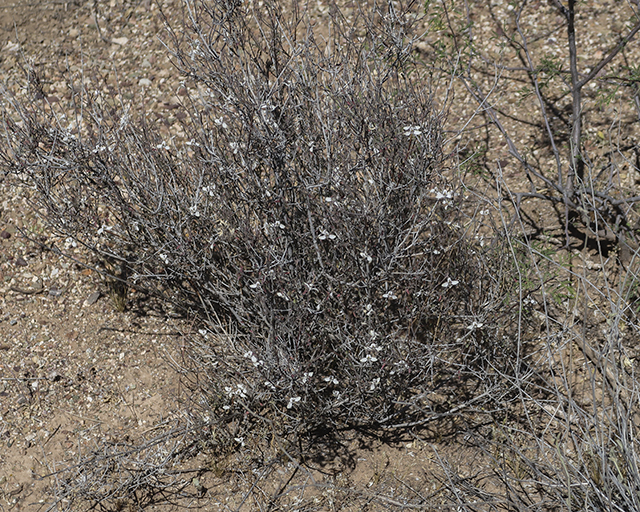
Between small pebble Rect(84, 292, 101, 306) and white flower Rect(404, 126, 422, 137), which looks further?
small pebble Rect(84, 292, 101, 306)

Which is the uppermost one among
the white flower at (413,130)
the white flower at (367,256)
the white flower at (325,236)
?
the white flower at (413,130)

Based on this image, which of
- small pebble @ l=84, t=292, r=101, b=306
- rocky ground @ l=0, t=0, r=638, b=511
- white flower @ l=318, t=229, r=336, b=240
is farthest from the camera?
small pebble @ l=84, t=292, r=101, b=306

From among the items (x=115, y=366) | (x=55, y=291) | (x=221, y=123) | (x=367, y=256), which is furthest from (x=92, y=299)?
(x=367, y=256)

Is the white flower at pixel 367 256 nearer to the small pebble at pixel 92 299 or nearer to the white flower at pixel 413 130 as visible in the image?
the white flower at pixel 413 130

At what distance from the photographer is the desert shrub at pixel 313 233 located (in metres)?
3.26

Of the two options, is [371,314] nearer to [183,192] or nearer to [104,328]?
[183,192]

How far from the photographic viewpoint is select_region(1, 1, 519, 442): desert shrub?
3.26m

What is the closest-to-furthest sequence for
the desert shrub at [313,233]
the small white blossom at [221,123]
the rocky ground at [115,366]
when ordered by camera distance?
1. the desert shrub at [313,233]
2. the small white blossom at [221,123]
3. the rocky ground at [115,366]

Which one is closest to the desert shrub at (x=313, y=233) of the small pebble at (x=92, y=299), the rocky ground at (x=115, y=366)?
the rocky ground at (x=115, y=366)

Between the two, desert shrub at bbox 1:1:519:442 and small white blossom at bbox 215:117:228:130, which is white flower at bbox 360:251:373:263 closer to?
desert shrub at bbox 1:1:519:442

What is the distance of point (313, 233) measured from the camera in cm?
318

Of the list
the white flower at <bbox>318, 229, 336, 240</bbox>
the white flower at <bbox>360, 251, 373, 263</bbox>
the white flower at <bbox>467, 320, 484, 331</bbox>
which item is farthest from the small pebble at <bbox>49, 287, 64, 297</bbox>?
the white flower at <bbox>467, 320, 484, 331</bbox>

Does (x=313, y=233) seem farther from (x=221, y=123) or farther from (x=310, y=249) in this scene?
(x=221, y=123)

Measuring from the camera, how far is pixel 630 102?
15.5 feet
